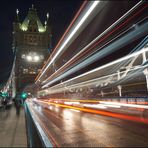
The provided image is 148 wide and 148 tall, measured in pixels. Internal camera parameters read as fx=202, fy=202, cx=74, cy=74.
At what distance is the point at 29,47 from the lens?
433 ft

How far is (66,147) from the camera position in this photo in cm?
739

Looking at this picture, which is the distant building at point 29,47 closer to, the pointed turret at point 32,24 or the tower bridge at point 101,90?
the pointed turret at point 32,24

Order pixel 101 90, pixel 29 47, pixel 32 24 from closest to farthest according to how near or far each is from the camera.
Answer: pixel 101 90 → pixel 29 47 → pixel 32 24

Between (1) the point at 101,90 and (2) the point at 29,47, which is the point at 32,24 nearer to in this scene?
(2) the point at 29,47

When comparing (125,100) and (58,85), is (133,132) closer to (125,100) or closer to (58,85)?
(125,100)

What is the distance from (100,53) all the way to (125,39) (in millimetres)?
3629

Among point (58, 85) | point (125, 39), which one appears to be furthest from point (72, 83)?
point (125, 39)

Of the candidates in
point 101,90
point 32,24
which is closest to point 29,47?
point 32,24

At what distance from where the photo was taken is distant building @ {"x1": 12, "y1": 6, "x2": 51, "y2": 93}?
119 metres

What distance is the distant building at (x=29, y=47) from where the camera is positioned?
119 m

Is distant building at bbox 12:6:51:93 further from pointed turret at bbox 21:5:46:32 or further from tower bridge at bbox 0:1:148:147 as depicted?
tower bridge at bbox 0:1:148:147

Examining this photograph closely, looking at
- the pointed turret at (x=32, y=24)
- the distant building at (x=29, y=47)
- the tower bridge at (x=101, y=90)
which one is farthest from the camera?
the pointed turret at (x=32, y=24)

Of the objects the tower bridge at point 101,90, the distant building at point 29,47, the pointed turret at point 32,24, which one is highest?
the pointed turret at point 32,24

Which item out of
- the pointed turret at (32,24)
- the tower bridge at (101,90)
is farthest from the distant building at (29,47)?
the tower bridge at (101,90)
